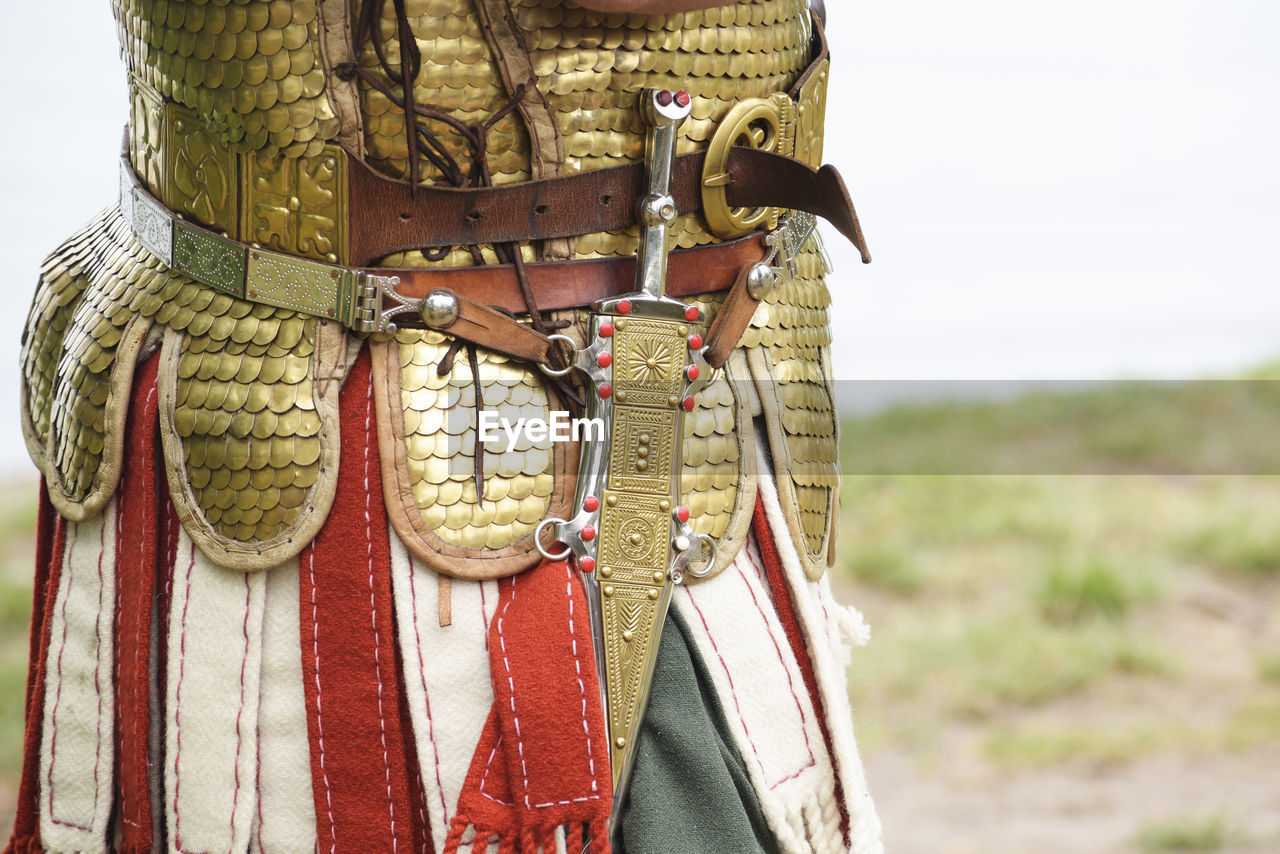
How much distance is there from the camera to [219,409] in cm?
99

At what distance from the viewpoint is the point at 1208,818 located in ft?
7.73

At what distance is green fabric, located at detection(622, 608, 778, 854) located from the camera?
1.02 meters

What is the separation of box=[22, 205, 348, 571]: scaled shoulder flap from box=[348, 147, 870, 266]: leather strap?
0.09 meters

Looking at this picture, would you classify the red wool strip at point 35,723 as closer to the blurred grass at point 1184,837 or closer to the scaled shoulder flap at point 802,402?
the scaled shoulder flap at point 802,402

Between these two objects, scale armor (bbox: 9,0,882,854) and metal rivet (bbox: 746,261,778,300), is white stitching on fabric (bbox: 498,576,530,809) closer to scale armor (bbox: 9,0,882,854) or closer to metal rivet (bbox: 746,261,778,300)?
scale armor (bbox: 9,0,882,854)

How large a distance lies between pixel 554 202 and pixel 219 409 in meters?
0.29

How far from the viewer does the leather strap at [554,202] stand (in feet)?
3.23

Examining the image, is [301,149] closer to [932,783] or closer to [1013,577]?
[932,783]

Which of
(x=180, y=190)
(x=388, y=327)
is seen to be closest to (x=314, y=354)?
(x=388, y=327)

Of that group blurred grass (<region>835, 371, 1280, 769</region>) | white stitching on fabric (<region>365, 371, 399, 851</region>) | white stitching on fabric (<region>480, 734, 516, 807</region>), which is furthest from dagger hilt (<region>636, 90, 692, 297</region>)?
blurred grass (<region>835, 371, 1280, 769</region>)

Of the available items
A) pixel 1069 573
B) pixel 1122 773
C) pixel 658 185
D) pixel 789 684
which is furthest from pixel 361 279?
pixel 1069 573

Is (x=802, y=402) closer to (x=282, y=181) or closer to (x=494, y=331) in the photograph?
(x=494, y=331)

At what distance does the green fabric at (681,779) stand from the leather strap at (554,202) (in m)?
0.32

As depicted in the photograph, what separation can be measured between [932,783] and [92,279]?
6.17 feet
